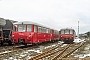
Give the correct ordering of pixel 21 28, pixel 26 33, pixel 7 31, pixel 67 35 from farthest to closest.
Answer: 1. pixel 67 35
2. pixel 7 31
3. pixel 21 28
4. pixel 26 33

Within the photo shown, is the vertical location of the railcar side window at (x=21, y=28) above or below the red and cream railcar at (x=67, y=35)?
above

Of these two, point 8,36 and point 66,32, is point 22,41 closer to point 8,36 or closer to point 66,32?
point 8,36

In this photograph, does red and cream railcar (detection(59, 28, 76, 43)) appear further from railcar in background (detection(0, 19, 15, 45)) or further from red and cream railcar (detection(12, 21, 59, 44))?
red and cream railcar (detection(12, 21, 59, 44))

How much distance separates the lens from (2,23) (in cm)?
2297

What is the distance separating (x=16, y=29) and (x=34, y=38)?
6.64ft

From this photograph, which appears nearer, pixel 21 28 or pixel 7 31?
pixel 21 28

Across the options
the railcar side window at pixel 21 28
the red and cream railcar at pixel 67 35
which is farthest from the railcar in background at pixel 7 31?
the red and cream railcar at pixel 67 35

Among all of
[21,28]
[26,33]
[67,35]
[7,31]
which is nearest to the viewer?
[26,33]

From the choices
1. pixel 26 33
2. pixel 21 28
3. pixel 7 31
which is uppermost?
pixel 21 28

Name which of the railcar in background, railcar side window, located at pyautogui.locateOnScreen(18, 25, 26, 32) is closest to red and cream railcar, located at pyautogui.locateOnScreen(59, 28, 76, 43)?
the railcar in background

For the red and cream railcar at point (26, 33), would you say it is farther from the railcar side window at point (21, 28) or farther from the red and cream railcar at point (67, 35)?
the red and cream railcar at point (67, 35)

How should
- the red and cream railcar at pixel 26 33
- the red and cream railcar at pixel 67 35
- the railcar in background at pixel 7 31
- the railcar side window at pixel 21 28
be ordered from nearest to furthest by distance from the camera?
the red and cream railcar at pixel 26 33 → the railcar side window at pixel 21 28 → the railcar in background at pixel 7 31 → the red and cream railcar at pixel 67 35

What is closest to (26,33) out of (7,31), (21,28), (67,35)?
(21,28)

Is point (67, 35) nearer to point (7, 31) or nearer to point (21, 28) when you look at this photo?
point (7, 31)
